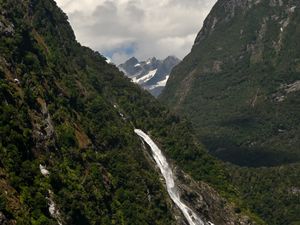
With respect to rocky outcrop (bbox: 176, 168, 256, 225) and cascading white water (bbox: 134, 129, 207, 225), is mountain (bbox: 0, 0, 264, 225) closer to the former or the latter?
rocky outcrop (bbox: 176, 168, 256, 225)

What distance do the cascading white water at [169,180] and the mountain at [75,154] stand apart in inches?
16.9

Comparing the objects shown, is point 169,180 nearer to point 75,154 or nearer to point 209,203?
point 209,203

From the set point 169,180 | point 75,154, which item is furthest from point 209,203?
point 75,154

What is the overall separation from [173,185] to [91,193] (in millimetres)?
47565

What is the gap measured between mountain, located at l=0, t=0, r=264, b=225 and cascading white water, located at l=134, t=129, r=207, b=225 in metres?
0.43

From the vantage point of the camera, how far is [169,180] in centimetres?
16862

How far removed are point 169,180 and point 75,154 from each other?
148ft

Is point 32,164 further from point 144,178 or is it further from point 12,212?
point 144,178

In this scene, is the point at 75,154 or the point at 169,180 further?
the point at 169,180

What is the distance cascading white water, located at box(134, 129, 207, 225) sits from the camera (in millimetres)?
156438

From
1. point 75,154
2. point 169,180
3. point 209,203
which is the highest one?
point 75,154

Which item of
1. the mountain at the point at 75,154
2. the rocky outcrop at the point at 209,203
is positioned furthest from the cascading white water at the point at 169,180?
the rocky outcrop at the point at 209,203

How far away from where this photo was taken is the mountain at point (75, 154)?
104 meters

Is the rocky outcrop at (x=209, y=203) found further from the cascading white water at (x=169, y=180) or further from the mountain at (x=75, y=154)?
the cascading white water at (x=169, y=180)
